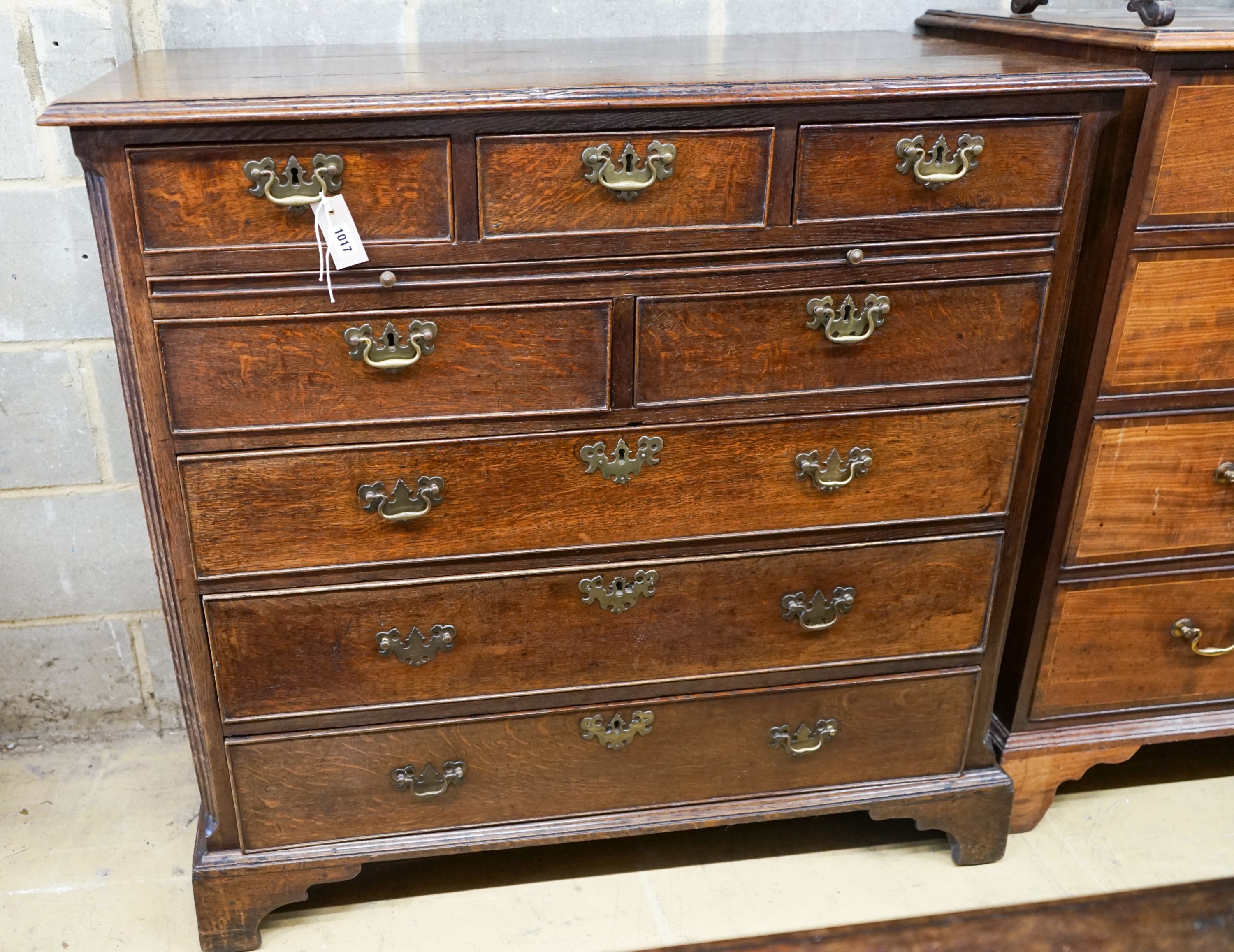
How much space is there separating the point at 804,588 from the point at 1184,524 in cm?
64

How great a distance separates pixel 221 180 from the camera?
1.29m

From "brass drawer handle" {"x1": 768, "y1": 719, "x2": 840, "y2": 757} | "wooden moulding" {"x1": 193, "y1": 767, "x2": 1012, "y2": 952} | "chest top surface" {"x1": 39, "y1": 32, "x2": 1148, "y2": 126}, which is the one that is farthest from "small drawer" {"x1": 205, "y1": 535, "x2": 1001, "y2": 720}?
"chest top surface" {"x1": 39, "y1": 32, "x2": 1148, "y2": 126}

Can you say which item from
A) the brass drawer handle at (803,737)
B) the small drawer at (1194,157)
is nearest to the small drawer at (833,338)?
the small drawer at (1194,157)

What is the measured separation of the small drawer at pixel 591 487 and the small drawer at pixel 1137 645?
32cm

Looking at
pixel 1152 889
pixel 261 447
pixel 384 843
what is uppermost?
pixel 261 447

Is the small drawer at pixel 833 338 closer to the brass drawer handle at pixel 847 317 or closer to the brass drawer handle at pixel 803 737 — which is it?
the brass drawer handle at pixel 847 317

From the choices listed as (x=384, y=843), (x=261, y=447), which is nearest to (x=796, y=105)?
(x=261, y=447)

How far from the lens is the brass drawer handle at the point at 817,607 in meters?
1.66

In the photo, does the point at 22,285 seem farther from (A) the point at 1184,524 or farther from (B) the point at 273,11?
(A) the point at 1184,524

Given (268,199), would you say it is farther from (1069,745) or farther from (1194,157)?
(1069,745)

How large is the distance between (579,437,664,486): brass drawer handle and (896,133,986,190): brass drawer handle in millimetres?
467

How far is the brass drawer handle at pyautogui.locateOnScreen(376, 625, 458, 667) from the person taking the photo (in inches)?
61.9

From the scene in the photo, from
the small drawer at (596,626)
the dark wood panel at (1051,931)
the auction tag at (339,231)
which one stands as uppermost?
the auction tag at (339,231)

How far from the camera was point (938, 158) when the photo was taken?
1.42 meters
